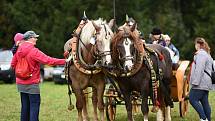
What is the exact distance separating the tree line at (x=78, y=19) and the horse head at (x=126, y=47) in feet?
72.2

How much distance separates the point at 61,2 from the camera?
31750mm

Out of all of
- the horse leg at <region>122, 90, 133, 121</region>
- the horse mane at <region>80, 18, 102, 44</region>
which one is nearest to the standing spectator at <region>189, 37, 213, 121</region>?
the horse leg at <region>122, 90, 133, 121</region>

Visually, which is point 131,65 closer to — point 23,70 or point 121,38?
point 121,38

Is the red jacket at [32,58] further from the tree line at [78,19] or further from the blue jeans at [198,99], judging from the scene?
the tree line at [78,19]

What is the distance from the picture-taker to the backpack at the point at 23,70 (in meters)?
7.80

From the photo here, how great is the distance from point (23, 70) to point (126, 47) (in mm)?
1719

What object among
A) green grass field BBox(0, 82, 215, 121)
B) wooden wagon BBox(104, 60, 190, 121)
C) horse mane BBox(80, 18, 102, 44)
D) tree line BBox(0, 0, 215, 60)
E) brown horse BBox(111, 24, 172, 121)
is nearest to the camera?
brown horse BBox(111, 24, 172, 121)

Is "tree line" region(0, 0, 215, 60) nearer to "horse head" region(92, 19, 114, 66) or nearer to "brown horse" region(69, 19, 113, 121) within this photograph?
"brown horse" region(69, 19, 113, 121)

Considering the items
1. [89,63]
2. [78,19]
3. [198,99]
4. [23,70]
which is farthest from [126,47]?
[78,19]

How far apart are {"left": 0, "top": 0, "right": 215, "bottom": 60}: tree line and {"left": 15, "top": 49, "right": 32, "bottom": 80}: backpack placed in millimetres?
22344

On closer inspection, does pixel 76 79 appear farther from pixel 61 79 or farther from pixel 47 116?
pixel 61 79

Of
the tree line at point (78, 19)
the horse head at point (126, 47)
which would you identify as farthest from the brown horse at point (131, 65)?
the tree line at point (78, 19)

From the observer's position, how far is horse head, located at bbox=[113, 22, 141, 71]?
7668mm

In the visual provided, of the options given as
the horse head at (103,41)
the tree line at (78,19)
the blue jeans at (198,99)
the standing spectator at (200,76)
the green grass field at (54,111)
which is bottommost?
the green grass field at (54,111)
